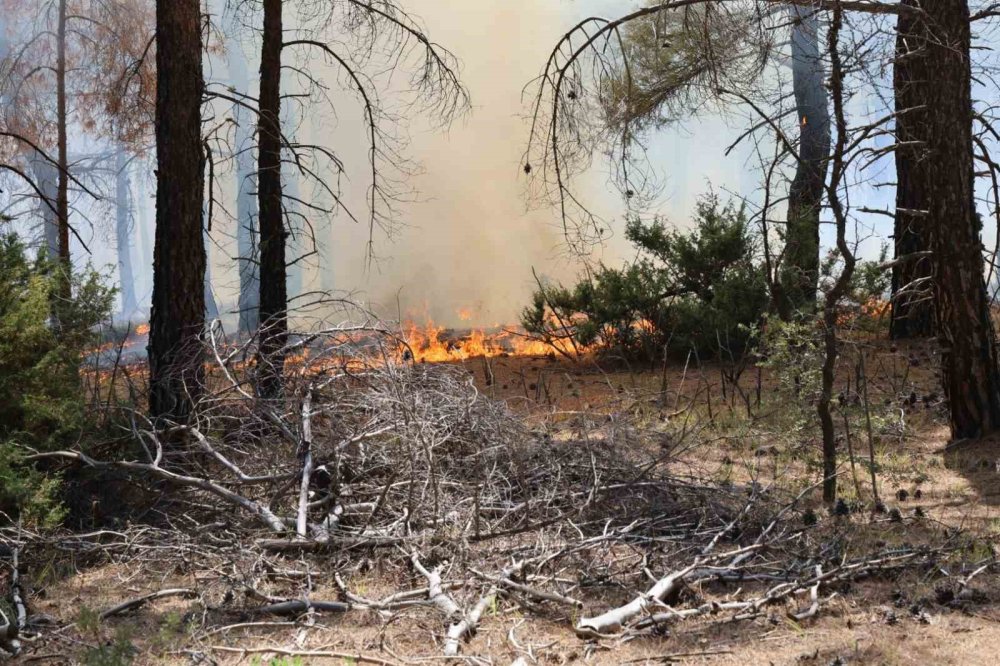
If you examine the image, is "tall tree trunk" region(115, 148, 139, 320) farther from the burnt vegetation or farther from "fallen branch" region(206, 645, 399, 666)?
"fallen branch" region(206, 645, 399, 666)

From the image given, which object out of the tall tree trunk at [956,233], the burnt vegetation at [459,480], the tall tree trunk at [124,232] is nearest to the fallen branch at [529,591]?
the burnt vegetation at [459,480]

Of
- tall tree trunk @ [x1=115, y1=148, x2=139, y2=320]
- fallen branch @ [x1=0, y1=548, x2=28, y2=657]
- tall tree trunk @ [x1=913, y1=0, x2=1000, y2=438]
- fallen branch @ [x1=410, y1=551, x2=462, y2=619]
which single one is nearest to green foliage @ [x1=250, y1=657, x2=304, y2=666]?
fallen branch @ [x1=410, y1=551, x2=462, y2=619]

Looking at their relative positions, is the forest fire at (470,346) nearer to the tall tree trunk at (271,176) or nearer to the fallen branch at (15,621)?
the tall tree trunk at (271,176)

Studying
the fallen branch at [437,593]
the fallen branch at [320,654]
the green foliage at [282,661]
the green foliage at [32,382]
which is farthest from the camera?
the green foliage at [32,382]

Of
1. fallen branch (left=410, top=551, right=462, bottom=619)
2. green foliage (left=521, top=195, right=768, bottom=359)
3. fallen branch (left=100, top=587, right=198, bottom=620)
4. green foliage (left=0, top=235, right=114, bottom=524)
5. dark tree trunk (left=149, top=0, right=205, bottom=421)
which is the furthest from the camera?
green foliage (left=521, top=195, right=768, bottom=359)

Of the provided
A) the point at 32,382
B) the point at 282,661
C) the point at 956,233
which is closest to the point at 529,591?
the point at 282,661

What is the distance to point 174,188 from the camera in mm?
7121

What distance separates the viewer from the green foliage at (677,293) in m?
12.3

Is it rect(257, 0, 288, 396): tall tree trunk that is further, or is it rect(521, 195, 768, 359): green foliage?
rect(521, 195, 768, 359): green foliage

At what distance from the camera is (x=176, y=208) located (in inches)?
280

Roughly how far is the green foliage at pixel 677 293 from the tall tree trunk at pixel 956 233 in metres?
4.67

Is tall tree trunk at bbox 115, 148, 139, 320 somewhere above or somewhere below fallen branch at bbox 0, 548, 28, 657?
above

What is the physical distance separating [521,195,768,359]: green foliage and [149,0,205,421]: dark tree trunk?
595 cm

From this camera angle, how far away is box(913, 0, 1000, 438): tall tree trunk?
7172mm
